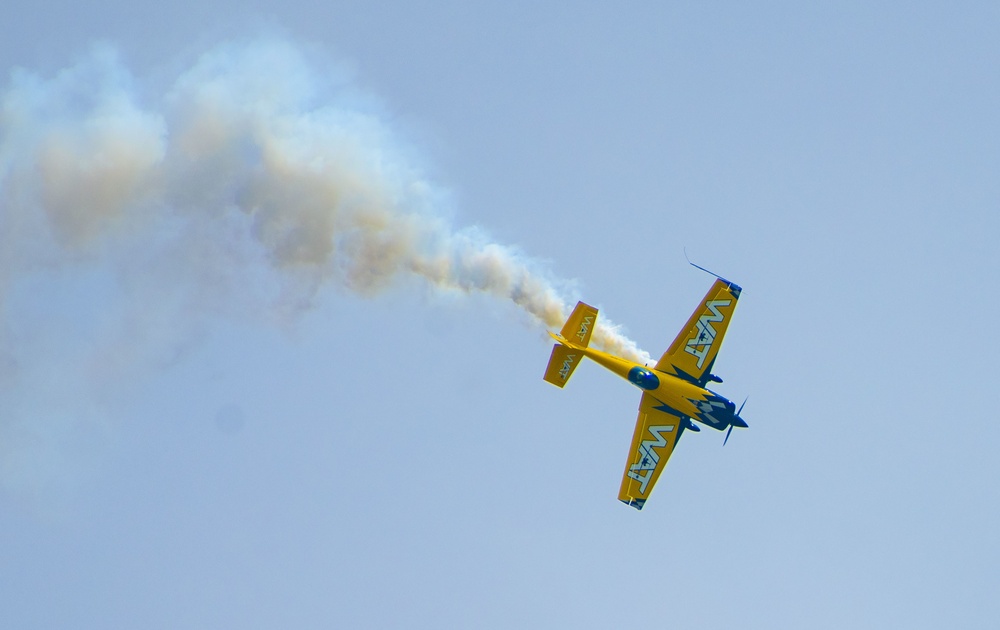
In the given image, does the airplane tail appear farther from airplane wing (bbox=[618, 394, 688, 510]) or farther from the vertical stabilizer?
airplane wing (bbox=[618, 394, 688, 510])

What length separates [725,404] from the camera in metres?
62.6

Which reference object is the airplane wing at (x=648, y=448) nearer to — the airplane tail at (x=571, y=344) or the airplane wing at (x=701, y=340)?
the airplane wing at (x=701, y=340)

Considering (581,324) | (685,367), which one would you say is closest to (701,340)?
(685,367)

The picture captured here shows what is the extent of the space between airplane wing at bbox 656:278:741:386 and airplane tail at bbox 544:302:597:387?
11.3 feet

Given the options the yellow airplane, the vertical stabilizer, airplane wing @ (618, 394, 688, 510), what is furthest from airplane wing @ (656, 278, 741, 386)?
the vertical stabilizer

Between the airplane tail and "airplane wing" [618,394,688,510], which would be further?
"airplane wing" [618,394,688,510]

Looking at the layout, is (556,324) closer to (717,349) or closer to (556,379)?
(556,379)

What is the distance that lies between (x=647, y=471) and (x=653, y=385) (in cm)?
405

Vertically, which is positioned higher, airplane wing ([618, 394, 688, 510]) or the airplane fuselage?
the airplane fuselage

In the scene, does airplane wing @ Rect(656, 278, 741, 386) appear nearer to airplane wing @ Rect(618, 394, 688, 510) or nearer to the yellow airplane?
the yellow airplane

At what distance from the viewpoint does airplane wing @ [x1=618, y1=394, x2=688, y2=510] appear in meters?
63.9

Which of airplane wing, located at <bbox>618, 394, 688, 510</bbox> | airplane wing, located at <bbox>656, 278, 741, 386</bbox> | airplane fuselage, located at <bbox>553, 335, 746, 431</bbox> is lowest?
airplane wing, located at <bbox>618, 394, 688, 510</bbox>

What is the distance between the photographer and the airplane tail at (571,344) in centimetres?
6134

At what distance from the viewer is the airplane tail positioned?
61344 millimetres
